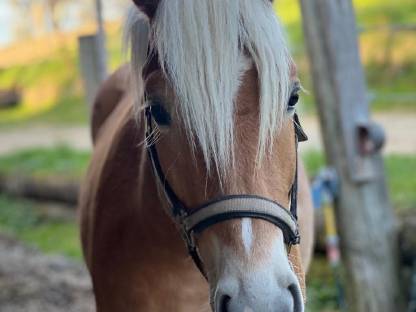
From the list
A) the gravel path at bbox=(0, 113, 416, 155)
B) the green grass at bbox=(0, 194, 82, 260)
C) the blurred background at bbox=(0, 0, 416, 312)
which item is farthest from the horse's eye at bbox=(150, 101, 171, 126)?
the gravel path at bbox=(0, 113, 416, 155)

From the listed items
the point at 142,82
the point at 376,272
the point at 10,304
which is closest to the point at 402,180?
the point at 376,272

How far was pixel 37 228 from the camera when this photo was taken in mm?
6555

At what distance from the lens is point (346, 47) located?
342 cm

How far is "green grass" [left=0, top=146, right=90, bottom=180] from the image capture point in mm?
6835

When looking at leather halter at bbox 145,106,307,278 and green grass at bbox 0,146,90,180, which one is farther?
green grass at bbox 0,146,90,180

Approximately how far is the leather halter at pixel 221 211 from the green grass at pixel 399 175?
2372mm

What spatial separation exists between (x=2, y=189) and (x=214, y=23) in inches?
262

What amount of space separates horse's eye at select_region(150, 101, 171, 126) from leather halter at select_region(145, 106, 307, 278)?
1.0 inches

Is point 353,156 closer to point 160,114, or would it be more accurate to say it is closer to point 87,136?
point 160,114

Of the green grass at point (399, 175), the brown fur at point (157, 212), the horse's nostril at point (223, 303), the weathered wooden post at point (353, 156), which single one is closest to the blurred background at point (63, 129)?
the green grass at point (399, 175)

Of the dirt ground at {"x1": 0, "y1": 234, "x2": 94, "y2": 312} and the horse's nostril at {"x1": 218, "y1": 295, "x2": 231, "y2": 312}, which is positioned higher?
the horse's nostril at {"x1": 218, "y1": 295, "x2": 231, "y2": 312}

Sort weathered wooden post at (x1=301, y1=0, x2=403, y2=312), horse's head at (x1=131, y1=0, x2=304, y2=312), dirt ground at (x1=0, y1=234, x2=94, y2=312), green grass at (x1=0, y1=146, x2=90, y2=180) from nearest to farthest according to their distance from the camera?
horse's head at (x1=131, y1=0, x2=304, y2=312), weathered wooden post at (x1=301, y1=0, x2=403, y2=312), dirt ground at (x1=0, y1=234, x2=94, y2=312), green grass at (x1=0, y1=146, x2=90, y2=180)

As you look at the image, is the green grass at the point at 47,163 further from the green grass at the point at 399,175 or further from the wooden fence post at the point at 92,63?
the green grass at the point at 399,175

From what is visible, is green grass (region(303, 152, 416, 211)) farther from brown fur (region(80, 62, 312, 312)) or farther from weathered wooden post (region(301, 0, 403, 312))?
brown fur (region(80, 62, 312, 312))
